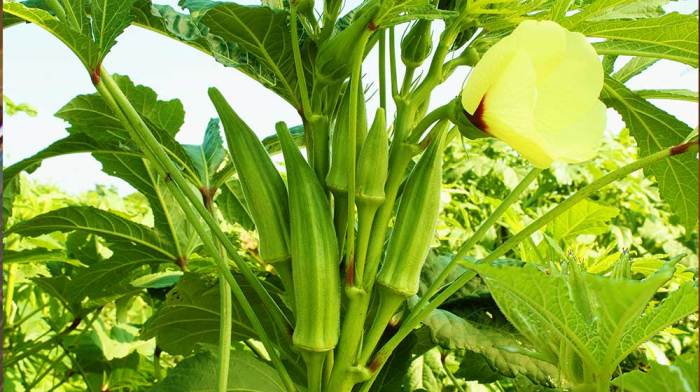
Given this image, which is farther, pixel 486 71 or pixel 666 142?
pixel 666 142

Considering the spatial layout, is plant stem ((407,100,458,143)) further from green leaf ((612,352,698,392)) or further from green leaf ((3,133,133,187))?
green leaf ((3,133,133,187))

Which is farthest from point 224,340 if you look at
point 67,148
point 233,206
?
point 233,206

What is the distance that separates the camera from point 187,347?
0.84 metres

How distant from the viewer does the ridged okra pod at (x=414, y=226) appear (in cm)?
58

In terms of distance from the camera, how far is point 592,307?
52 cm

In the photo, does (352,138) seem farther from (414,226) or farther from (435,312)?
(435,312)

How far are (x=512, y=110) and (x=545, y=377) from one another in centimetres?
31

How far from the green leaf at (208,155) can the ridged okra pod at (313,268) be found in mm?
230

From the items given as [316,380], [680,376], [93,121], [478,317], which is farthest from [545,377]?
[93,121]

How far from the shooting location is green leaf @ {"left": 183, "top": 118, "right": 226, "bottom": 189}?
2.65ft

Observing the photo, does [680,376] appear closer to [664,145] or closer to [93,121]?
[664,145]

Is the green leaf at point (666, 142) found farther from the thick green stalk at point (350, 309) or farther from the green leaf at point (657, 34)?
the thick green stalk at point (350, 309)

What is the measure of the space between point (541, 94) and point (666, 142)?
0.78 ft

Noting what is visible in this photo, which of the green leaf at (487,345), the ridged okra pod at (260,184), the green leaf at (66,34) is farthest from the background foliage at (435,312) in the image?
the green leaf at (66,34)
